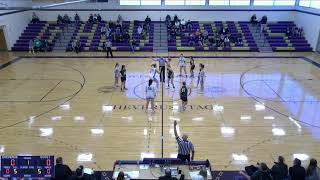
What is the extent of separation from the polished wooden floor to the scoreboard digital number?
241 cm

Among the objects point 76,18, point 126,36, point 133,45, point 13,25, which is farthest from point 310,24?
point 13,25

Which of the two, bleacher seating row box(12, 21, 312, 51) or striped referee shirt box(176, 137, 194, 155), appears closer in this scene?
striped referee shirt box(176, 137, 194, 155)

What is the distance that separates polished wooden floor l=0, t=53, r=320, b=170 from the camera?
9719 millimetres

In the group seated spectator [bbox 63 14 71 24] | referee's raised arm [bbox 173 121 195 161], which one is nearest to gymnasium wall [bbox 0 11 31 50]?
seated spectator [bbox 63 14 71 24]

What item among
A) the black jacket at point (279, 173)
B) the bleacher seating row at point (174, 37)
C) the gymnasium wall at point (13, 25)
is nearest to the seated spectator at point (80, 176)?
the black jacket at point (279, 173)

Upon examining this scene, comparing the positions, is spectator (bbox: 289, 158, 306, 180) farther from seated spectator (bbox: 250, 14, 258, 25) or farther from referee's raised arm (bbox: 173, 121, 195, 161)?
seated spectator (bbox: 250, 14, 258, 25)

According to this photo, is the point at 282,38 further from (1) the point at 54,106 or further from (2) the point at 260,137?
(1) the point at 54,106

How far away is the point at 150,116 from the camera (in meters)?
12.4

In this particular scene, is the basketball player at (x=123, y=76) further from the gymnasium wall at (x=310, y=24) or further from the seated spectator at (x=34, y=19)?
the gymnasium wall at (x=310, y=24)

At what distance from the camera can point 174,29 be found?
28203mm

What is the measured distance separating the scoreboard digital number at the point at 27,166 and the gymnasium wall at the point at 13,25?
20.7 meters

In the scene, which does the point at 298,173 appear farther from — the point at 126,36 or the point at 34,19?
the point at 34,19

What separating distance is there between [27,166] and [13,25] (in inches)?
896

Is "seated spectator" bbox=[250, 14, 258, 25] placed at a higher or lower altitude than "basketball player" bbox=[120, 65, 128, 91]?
higher
